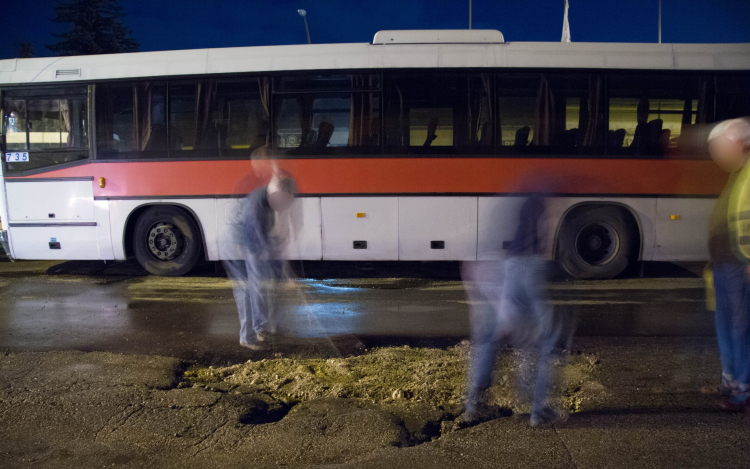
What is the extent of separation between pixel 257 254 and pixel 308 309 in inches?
80.1

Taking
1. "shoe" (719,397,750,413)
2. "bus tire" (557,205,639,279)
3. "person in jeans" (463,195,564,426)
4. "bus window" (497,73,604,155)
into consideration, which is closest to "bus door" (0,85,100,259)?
"bus window" (497,73,604,155)

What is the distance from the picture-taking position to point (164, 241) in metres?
9.04

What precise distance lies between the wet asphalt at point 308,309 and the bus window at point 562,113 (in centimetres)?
215

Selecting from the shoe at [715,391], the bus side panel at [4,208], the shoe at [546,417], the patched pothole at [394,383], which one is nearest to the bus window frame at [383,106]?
the bus side panel at [4,208]

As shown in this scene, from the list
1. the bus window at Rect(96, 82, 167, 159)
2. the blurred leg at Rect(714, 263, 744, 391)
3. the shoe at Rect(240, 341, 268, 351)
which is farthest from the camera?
→ the bus window at Rect(96, 82, 167, 159)

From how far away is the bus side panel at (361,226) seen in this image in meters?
8.52

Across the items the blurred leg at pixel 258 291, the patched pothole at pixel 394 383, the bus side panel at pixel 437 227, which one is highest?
the bus side panel at pixel 437 227

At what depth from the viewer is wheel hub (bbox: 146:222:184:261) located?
29.5ft

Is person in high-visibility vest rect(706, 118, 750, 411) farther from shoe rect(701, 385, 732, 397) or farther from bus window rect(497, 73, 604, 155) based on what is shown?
bus window rect(497, 73, 604, 155)

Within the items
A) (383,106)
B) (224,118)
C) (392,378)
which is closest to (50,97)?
(224,118)

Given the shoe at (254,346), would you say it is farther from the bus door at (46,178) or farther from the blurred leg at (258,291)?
the bus door at (46,178)

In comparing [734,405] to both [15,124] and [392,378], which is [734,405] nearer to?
[392,378]

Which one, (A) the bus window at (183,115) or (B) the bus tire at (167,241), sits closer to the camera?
(A) the bus window at (183,115)

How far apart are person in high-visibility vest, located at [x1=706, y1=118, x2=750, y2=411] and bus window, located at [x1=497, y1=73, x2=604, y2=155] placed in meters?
4.54
